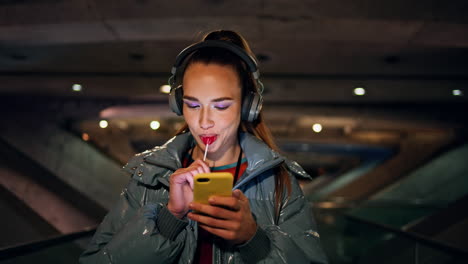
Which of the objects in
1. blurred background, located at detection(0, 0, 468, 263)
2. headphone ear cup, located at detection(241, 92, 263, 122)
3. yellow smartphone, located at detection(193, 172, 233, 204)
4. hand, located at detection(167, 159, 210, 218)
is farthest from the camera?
blurred background, located at detection(0, 0, 468, 263)

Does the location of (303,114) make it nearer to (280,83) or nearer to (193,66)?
(280,83)

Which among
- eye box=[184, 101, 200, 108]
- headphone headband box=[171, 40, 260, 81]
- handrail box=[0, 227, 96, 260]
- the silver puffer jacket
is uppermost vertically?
headphone headband box=[171, 40, 260, 81]

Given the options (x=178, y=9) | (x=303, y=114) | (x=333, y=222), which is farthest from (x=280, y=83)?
(x=178, y=9)

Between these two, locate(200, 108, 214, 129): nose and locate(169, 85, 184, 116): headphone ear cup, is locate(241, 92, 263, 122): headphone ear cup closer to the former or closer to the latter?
locate(200, 108, 214, 129): nose

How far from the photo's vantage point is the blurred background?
457 cm

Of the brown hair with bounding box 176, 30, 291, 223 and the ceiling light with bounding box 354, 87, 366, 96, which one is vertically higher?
the ceiling light with bounding box 354, 87, 366, 96

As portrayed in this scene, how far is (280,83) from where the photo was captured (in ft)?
28.0

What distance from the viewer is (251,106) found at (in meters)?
1.74

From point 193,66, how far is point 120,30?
404 cm

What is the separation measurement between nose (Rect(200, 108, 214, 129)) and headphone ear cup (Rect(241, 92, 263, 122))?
252 mm

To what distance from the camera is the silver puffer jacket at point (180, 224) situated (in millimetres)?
1361

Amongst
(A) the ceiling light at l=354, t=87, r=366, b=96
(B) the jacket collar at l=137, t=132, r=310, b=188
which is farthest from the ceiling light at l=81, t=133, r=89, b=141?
(B) the jacket collar at l=137, t=132, r=310, b=188

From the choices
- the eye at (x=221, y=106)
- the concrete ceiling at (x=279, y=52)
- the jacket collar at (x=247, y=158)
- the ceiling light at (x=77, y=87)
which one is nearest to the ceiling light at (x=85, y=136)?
the concrete ceiling at (x=279, y=52)

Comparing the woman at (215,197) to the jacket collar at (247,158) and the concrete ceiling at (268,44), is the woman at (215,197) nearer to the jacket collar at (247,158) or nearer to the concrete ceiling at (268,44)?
the jacket collar at (247,158)
